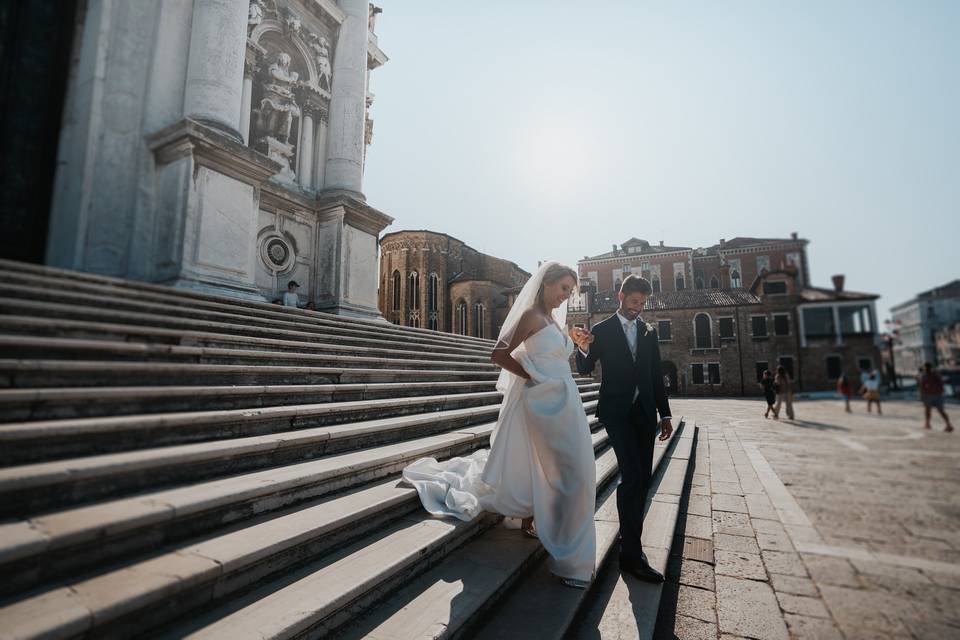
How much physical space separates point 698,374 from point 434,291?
67.1 ft

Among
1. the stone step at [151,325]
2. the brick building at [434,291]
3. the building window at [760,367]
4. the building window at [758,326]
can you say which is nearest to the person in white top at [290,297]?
the stone step at [151,325]

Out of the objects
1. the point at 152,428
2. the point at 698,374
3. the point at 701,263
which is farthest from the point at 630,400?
the point at 701,263

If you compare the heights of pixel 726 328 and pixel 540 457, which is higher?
pixel 726 328

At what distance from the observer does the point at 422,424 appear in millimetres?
3734

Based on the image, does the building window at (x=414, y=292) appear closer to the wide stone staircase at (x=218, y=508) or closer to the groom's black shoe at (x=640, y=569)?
the wide stone staircase at (x=218, y=508)

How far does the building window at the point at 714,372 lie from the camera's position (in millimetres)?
28422

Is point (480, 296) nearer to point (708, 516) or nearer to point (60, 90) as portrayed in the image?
point (60, 90)

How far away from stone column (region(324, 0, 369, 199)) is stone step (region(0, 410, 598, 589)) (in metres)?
9.13

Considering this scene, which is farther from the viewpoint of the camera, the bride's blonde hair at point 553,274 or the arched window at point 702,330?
the arched window at point 702,330

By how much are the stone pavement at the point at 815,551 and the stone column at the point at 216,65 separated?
8.71 m

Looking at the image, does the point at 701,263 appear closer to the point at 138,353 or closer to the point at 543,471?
the point at 543,471

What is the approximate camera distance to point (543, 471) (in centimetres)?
239

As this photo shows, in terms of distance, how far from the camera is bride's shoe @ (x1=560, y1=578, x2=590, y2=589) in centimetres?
213

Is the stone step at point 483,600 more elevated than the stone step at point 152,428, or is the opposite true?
the stone step at point 152,428
